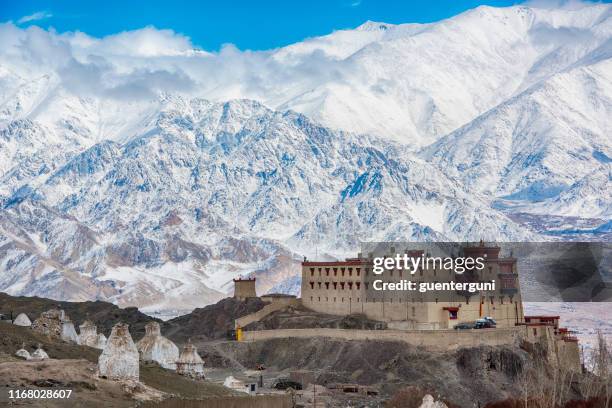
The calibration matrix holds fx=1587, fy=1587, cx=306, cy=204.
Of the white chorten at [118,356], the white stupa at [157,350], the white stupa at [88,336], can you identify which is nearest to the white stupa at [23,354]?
the white chorten at [118,356]

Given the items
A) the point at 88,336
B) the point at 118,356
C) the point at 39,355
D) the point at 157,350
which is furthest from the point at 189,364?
the point at 118,356

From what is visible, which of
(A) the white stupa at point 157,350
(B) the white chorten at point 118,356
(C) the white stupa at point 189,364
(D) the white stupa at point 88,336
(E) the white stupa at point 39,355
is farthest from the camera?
(D) the white stupa at point 88,336

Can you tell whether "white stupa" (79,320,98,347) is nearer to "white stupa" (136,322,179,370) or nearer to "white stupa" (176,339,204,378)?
"white stupa" (136,322,179,370)

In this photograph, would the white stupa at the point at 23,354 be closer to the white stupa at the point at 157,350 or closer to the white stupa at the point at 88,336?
the white stupa at the point at 157,350

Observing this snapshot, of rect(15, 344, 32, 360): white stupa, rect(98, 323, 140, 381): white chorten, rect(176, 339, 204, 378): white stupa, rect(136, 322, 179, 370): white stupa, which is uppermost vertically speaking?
rect(136, 322, 179, 370): white stupa

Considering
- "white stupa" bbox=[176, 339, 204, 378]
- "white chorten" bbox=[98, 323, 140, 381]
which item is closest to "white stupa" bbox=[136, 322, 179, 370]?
"white stupa" bbox=[176, 339, 204, 378]

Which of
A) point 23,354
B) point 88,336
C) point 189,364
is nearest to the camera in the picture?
point 23,354

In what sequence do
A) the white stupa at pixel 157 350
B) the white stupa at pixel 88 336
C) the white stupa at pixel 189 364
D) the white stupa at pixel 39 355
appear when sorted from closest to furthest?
the white stupa at pixel 39 355
the white stupa at pixel 189 364
the white stupa at pixel 157 350
the white stupa at pixel 88 336

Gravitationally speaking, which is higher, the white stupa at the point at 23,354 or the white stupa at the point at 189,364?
the white stupa at the point at 189,364

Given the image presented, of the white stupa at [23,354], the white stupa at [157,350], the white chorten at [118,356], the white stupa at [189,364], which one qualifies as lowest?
the white chorten at [118,356]

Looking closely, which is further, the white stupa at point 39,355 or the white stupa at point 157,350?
the white stupa at point 157,350

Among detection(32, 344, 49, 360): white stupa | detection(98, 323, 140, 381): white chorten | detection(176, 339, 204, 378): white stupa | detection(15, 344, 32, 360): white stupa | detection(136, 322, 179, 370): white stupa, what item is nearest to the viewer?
detection(98, 323, 140, 381): white chorten

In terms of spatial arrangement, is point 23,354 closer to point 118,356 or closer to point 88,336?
point 118,356

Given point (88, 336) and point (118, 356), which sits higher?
point (88, 336)
